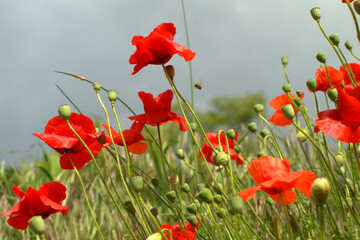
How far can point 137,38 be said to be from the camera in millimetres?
1378

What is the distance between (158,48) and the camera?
4.34 ft

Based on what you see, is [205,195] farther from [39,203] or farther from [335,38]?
[335,38]

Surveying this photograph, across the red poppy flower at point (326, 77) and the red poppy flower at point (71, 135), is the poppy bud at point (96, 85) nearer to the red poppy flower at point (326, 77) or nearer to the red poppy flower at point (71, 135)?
the red poppy flower at point (71, 135)

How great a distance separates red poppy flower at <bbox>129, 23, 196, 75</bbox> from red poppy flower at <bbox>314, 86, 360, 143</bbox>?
0.51 meters

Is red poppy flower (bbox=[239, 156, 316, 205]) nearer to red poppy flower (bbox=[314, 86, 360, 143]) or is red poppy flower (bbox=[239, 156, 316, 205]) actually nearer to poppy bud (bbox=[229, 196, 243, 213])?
poppy bud (bbox=[229, 196, 243, 213])

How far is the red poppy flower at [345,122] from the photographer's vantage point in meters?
1.02

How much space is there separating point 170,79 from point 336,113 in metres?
0.47

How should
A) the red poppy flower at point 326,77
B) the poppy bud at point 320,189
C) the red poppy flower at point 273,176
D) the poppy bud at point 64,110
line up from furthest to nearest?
the red poppy flower at point 326,77 < the poppy bud at point 64,110 < the red poppy flower at point 273,176 < the poppy bud at point 320,189

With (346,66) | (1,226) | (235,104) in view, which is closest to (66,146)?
(346,66)

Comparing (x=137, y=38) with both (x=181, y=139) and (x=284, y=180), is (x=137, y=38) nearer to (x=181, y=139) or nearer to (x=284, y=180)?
(x=284, y=180)

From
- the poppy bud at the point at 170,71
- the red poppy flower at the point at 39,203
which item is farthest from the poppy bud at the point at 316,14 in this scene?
the red poppy flower at the point at 39,203

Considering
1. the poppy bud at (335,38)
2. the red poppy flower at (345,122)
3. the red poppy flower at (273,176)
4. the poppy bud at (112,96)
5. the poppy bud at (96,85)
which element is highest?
the poppy bud at (335,38)

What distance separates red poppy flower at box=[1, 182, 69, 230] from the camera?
127 centimetres

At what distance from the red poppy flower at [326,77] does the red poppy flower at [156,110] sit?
25.3 inches
